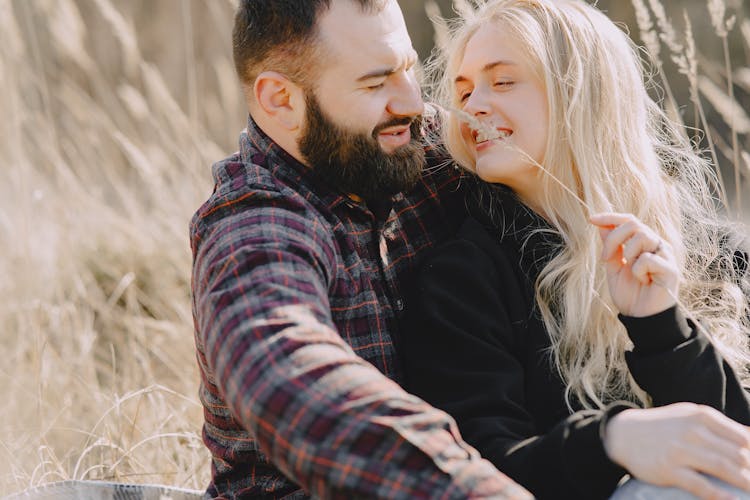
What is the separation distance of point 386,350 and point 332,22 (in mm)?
689

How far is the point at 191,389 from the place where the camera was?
115 inches

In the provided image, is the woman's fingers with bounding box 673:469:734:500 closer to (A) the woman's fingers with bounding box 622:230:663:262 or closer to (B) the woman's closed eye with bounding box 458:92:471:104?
(A) the woman's fingers with bounding box 622:230:663:262

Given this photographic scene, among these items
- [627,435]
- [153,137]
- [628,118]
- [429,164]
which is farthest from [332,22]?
[153,137]

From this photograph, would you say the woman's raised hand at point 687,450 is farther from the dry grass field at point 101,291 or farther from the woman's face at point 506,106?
the dry grass field at point 101,291

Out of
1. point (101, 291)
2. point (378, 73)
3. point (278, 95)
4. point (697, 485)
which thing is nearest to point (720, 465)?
point (697, 485)

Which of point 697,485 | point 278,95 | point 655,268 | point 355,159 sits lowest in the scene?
point 697,485

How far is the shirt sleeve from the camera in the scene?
1298mm

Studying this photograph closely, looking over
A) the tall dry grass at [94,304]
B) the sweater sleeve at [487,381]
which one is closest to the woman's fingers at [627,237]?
the sweater sleeve at [487,381]

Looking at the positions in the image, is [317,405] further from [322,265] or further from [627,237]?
[627,237]

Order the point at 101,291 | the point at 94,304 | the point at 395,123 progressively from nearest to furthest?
1. the point at 395,123
2. the point at 94,304
3. the point at 101,291

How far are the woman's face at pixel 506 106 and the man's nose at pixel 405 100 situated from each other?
115 mm

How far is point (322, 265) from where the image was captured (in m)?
1.68

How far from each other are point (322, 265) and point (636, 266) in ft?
1.75

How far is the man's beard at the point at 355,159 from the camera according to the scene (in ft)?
6.45
